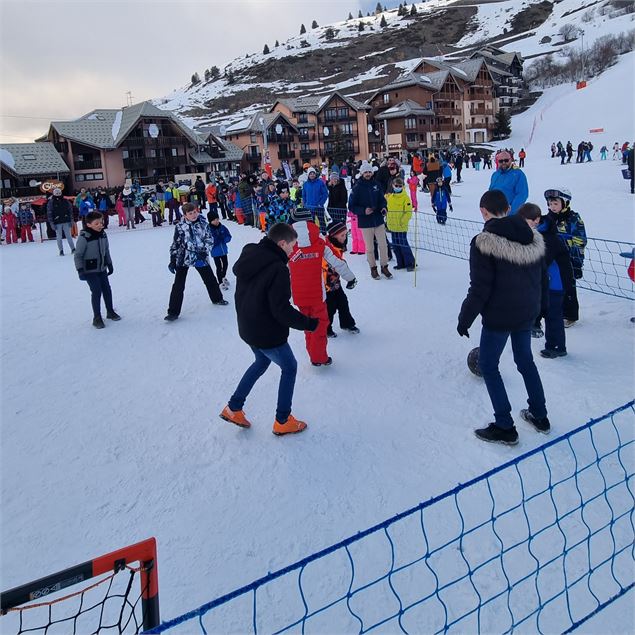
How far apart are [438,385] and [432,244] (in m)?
7.20

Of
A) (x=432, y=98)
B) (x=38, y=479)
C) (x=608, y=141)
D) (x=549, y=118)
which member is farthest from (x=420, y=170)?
(x=432, y=98)

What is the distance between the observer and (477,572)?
8.76ft

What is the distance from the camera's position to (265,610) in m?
2.54

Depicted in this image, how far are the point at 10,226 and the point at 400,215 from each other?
1481 cm

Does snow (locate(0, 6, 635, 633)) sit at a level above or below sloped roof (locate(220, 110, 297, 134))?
below

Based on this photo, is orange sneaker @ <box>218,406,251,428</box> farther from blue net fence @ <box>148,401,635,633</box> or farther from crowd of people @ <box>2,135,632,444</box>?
blue net fence @ <box>148,401,635,633</box>

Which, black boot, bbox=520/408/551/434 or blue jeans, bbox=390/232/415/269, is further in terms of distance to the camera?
blue jeans, bbox=390/232/415/269

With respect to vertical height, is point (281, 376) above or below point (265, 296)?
below

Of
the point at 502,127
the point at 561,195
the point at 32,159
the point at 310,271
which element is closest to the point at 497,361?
the point at 310,271

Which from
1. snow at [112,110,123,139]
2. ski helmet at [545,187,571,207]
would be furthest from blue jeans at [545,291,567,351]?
snow at [112,110,123,139]

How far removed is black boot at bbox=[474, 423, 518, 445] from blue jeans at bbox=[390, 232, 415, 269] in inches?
207

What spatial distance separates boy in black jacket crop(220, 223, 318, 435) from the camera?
3.60m

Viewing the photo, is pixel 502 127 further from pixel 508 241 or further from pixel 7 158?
pixel 508 241

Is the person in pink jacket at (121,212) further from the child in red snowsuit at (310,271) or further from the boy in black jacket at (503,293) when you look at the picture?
the boy in black jacket at (503,293)
